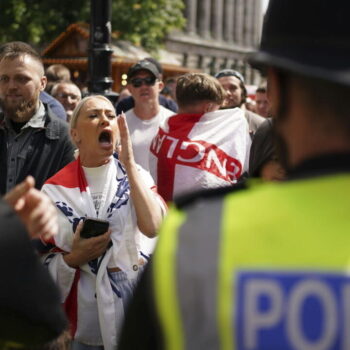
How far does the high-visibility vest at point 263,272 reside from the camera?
4.87ft

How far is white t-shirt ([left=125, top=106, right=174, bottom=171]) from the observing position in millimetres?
6684

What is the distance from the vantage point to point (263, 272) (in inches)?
59.9

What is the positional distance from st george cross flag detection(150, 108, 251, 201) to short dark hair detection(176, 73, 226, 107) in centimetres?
14

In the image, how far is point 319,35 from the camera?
1.60 meters

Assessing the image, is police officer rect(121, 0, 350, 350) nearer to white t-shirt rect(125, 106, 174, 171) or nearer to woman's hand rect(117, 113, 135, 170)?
woman's hand rect(117, 113, 135, 170)

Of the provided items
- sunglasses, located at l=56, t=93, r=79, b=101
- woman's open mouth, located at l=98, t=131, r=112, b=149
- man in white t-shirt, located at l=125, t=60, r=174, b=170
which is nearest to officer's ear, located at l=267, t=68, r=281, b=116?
woman's open mouth, located at l=98, t=131, r=112, b=149

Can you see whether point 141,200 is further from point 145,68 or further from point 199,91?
point 145,68

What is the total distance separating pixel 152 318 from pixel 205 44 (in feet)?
189

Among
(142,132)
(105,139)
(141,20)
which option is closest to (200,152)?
(105,139)

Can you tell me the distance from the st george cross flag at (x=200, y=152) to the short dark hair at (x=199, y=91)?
0.14m

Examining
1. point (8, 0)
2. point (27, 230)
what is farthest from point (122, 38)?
point (27, 230)

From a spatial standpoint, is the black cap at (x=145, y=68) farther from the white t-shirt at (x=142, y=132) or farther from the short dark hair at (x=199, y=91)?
the short dark hair at (x=199, y=91)

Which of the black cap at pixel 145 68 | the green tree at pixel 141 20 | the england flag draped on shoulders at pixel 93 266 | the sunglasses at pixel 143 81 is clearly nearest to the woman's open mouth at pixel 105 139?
the england flag draped on shoulders at pixel 93 266

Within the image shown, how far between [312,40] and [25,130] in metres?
3.63
